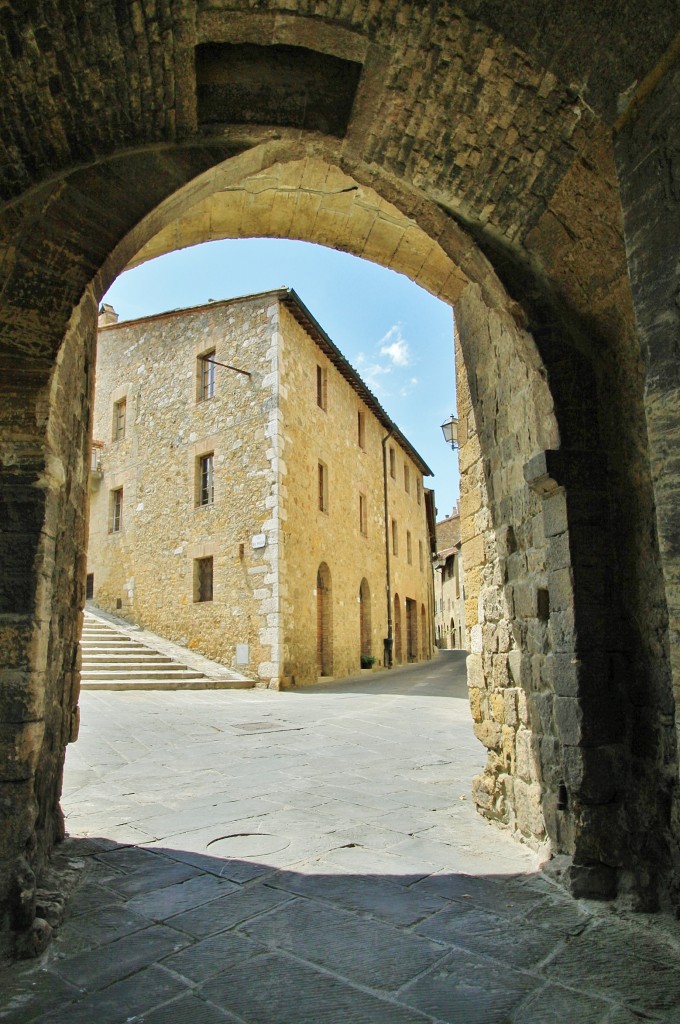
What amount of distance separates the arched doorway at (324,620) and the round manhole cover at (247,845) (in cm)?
1136

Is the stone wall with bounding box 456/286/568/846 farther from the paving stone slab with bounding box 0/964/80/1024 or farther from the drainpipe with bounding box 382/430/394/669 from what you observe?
the drainpipe with bounding box 382/430/394/669

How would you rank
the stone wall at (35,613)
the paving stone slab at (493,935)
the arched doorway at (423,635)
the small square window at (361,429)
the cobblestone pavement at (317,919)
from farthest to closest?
the arched doorway at (423,635) < the small square window at (361,429) < the stone wall at (35,613) < the paving stone slab at (493,935) < the cobblestone pavement at (317,919)

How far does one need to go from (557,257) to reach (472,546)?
1757 millimetres

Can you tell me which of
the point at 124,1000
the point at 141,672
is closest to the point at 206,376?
the point at 141,672

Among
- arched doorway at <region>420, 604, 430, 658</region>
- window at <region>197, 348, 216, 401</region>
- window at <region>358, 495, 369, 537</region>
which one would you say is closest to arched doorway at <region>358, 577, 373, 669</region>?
window at <region>358, 495, 369, 537</region>

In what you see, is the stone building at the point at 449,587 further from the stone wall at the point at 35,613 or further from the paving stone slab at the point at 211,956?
the paving stone slab at the point at 211,956

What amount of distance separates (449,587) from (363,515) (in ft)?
78.3

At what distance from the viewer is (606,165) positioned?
8.25ft

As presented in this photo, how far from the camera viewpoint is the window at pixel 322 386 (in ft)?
52.4

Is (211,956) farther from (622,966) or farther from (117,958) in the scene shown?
(622,966)

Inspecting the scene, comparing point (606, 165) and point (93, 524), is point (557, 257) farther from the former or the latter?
point (93, 524)

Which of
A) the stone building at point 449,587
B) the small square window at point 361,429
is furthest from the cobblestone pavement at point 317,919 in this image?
the stone building at point 449,587

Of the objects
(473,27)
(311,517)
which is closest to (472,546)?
(473,27)

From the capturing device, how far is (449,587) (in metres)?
41.5
